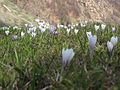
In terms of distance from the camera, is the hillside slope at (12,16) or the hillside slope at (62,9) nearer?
the hillside slope at (12,16)

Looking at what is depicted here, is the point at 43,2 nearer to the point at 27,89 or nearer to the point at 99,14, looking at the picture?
the point at 99,14

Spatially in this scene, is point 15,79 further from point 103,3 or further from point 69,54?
point 103,3

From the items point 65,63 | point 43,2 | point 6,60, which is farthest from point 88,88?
point 43,2

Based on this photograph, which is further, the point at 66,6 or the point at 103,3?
the point at 103,3

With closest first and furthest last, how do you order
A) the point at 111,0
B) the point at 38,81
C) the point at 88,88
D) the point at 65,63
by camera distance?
the point at 88,88 < the point at 65,63 < the point at 38,81 < the point at 111,0

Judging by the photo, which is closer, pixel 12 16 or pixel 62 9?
pixel 12 16

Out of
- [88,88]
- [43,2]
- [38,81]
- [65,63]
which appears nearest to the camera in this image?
[88,88]

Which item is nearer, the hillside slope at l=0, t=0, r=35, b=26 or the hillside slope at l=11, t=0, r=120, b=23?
the hillside slope at l=0, t=0, r=35, b=26

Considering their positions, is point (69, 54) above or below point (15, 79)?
above
